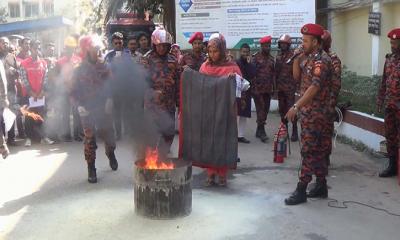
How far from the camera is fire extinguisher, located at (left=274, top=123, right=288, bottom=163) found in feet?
21.1

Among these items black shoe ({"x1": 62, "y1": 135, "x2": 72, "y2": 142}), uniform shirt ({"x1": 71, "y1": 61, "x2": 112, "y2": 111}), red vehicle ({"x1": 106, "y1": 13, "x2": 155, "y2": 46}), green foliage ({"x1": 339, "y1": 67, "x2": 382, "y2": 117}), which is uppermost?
red vehicle ({"x1": 106, "y1": 13, "x2": 155, "y2": 46})

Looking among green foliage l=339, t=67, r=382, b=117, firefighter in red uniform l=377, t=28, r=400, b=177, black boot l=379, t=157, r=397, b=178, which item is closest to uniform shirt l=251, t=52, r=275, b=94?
green foliage l=339, t=67, r=382, b=117

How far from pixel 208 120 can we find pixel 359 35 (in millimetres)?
8025

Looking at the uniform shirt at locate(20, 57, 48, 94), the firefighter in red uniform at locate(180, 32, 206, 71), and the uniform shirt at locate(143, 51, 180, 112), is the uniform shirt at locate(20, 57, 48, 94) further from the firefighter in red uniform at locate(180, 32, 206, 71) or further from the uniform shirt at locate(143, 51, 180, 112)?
the uniform shirt at locate(143, 51, 180, 112)

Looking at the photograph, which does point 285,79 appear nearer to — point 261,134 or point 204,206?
point 261,134

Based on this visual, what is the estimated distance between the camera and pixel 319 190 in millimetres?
5734

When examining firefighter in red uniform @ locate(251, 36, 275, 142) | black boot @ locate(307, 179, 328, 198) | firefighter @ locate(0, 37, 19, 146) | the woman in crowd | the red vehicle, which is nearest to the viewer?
black boot @ locate(307, 179, 328, 198)

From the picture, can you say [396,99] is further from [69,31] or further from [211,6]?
[211,6]

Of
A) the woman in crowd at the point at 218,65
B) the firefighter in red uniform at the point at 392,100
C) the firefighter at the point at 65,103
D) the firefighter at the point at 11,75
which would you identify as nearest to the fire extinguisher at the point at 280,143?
the woman in crowd at the point at 218,65

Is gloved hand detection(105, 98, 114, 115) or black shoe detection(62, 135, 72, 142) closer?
gloved hand detection(105, 98, 114, 115)

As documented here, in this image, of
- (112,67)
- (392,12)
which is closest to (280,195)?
(112,67)

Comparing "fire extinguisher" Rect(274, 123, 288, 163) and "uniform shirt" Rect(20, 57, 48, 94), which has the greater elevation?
"uniform shirt" Rect(20, 57, 48, 94)

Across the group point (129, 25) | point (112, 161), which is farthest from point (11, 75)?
point (129, 25)

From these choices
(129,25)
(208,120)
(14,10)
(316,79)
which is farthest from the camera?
(14,10)
